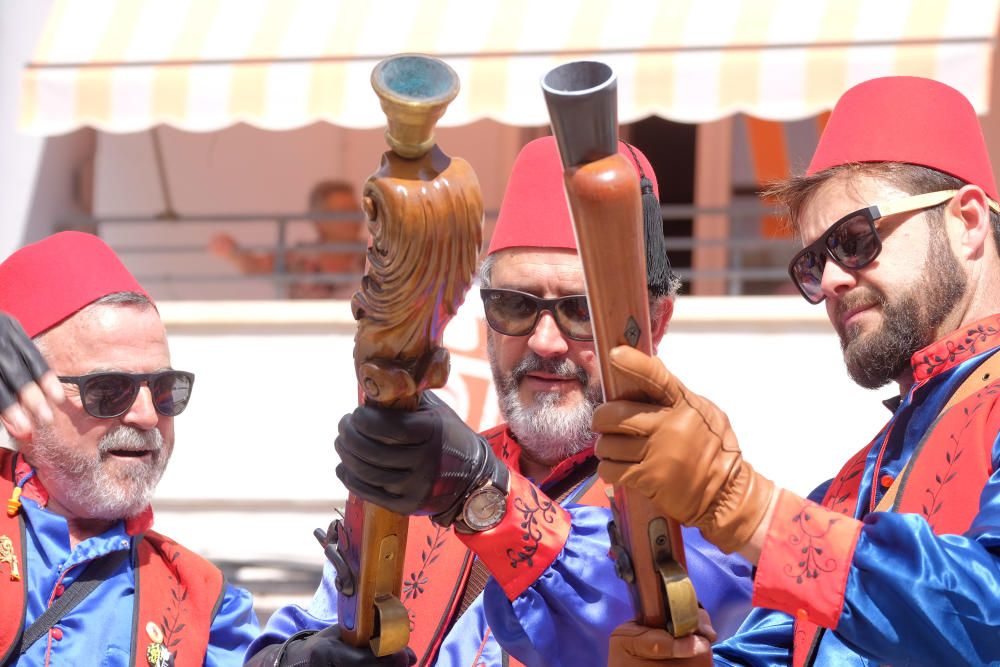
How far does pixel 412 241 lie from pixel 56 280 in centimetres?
216

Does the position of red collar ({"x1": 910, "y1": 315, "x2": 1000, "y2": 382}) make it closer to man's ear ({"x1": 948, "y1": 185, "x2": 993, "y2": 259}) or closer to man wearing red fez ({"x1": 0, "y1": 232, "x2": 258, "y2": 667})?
man's ear ({"x1": 948, "y1": 185, "x2": 993, "y2": 259})

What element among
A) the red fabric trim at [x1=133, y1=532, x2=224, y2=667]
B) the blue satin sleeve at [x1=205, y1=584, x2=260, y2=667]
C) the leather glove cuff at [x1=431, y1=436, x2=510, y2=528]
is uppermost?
the leather glove cuff at [x1=431, y1=436, x2=510, y2=528]

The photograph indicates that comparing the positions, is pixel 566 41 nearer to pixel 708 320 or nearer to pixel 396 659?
pixel 708 320

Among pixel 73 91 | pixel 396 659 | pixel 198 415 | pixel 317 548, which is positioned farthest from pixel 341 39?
pixel 396 659

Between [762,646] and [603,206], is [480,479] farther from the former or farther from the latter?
[762,646]

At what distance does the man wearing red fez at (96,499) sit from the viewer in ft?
10.6

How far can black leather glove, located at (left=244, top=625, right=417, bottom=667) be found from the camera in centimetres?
215

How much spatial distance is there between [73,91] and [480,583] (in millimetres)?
5158

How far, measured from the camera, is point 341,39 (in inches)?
282

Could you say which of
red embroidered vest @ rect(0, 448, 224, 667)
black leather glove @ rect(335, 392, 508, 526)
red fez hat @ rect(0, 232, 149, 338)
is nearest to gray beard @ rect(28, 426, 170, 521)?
red embroidered vest @ rect(0, 448, 224, 667)

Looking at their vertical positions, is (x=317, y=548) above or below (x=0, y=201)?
below

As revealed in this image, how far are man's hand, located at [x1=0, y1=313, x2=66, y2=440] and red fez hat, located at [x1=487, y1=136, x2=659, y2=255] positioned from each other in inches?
38.7

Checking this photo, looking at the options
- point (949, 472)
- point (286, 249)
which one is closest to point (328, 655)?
→ point (949, 472)

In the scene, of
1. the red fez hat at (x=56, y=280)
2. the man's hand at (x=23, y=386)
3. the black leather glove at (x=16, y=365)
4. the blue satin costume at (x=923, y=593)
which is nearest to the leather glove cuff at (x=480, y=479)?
the blue satin costume at (x=923, y=593)
